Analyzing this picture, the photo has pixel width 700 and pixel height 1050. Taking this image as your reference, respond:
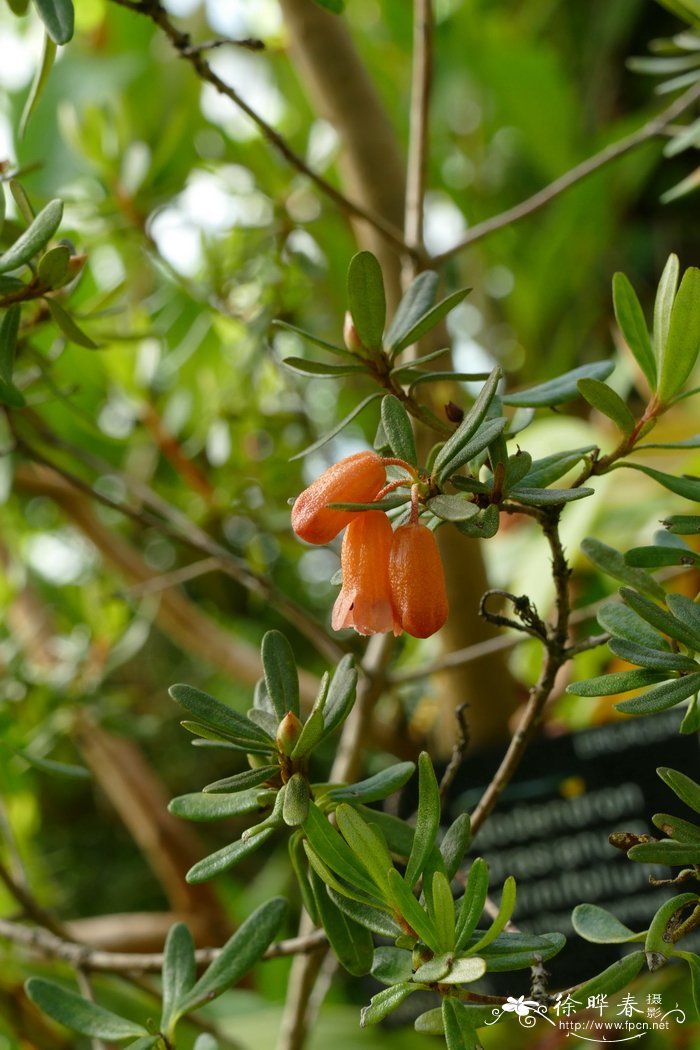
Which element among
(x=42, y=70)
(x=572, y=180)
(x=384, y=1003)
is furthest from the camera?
(x=572, y=180)

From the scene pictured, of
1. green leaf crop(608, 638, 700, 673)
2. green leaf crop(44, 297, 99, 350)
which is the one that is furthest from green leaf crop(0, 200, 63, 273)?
green leaf crop(608, 638, 700, 673)

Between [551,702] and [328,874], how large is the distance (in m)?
0.56

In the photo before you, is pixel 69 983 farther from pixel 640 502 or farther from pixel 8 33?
pixel 8 33

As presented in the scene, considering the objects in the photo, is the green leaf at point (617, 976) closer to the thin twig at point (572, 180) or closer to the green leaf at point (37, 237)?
the green leaf at point (37, 237)

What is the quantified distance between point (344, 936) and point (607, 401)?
0.67 feet

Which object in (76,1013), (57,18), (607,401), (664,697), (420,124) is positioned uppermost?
(420,124)

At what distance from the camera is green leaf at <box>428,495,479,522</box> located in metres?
0.28

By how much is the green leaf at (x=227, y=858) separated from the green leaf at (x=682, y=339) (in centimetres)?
21

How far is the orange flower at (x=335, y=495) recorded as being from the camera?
1.01 ft

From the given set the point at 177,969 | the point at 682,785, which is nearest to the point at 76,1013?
the point at 177,969

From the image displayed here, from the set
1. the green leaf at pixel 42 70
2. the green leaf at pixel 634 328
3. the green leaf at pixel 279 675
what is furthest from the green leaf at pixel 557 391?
the green leaf at pixel 42 70

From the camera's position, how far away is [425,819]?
0.30m

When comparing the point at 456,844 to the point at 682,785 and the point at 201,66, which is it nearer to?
the point at 682,785

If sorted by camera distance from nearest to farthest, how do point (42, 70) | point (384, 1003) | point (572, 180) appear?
point (384, 1003), point (42, 70), point (572, 180)
